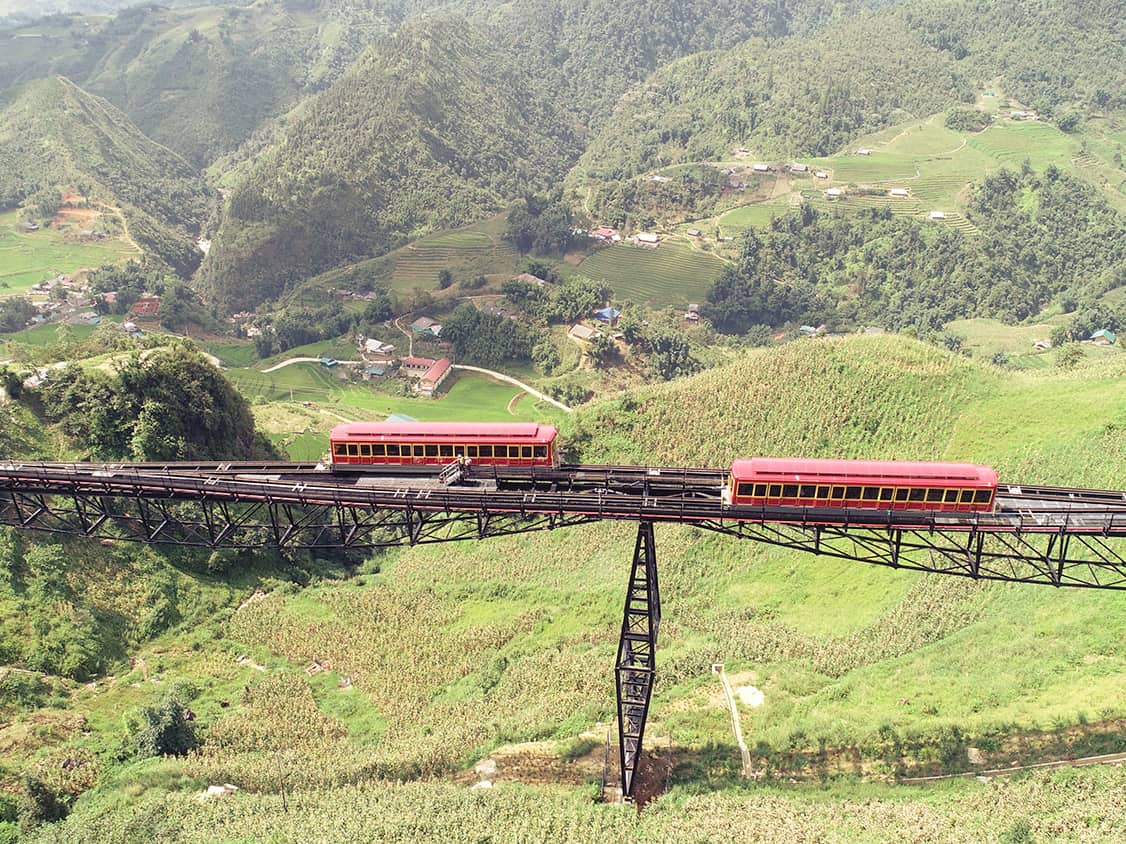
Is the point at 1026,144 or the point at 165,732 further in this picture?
the point at 1026,144

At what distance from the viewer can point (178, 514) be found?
5300cm

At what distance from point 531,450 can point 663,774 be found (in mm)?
14803

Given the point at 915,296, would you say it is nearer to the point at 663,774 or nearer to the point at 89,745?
the point at 663,774

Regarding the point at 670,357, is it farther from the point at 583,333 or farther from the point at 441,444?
the point at 441,444

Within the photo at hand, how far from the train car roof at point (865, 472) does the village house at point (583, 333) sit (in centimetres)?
8224

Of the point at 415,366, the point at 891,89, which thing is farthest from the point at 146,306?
the point at 891,89

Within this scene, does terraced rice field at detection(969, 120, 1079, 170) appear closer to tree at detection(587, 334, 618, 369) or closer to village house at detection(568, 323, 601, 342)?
village house at detection(568, 323, 601, 342)

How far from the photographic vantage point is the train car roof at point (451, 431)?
33812 millimetres

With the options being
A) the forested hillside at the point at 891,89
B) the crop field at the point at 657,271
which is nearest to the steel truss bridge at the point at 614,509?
the crop field at the point at 657,271

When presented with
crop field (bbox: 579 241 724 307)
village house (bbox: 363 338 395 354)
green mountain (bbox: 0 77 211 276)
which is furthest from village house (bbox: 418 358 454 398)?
green mountain (bbox: 0 77 211 276)

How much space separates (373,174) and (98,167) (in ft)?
201

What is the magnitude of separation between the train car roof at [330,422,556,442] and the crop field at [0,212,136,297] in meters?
124

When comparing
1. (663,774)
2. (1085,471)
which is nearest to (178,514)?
(663,774)

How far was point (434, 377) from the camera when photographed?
106688 mm
